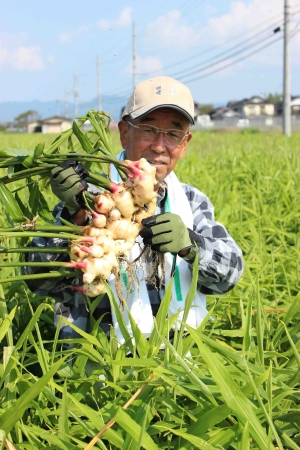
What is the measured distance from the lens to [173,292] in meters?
1.64

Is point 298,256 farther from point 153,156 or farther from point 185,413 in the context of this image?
point 185,413

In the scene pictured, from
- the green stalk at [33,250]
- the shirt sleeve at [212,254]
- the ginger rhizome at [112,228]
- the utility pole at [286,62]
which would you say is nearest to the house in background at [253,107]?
the utility pole at [286,62]

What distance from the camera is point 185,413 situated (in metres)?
1.13

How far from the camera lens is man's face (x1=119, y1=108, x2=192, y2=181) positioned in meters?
1.62

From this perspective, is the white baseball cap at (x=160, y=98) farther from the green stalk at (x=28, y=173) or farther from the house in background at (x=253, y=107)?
the house in background at (x=253, y=107)

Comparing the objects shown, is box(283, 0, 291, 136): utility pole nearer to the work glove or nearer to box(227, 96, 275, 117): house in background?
the work glove

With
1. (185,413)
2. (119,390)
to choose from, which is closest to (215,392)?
(185,413)

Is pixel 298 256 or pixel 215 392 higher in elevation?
pixel 298 256

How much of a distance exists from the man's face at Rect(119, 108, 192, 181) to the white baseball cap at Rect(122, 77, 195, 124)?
0.03m

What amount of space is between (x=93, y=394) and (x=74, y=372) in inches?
3.7

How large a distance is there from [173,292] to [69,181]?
0.55m

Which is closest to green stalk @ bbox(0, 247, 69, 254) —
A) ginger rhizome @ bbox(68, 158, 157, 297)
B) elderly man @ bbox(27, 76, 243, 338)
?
ginger rhizome @ bbox(68, 158, 157, 297)

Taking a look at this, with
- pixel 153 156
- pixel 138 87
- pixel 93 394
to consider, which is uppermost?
pixel 138 87

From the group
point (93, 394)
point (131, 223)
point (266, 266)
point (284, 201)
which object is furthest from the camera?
point (284, 201)
